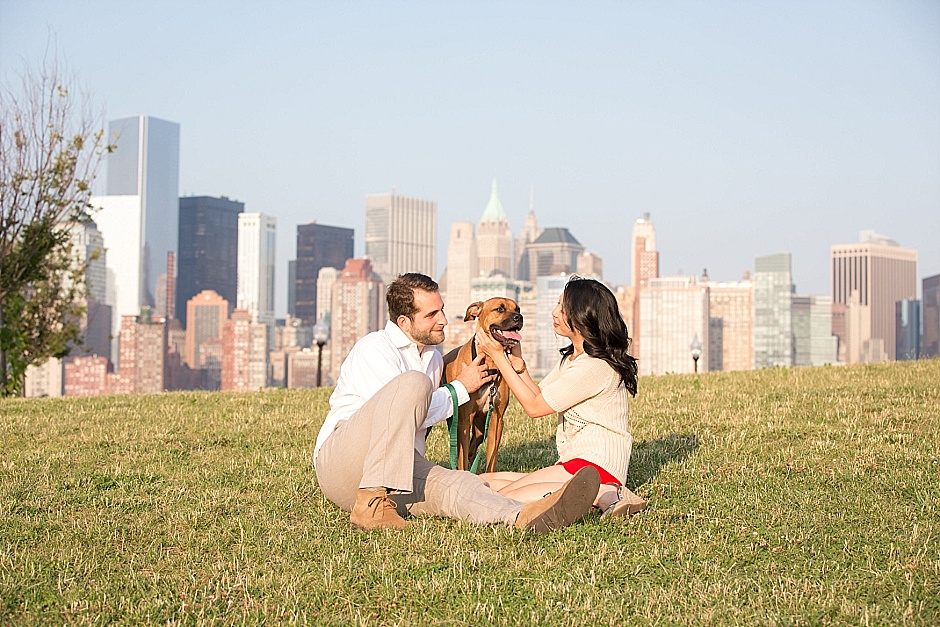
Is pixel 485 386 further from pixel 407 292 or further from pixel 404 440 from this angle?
pixel 404 440

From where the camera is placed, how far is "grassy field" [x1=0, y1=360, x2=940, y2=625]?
3.88 meters

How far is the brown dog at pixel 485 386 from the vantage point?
18.9 ft

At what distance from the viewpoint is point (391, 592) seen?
4062mm

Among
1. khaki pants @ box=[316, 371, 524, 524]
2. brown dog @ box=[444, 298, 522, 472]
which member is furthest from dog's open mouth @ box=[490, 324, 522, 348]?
khaki pants @ box=[316, 371, 524, 524]

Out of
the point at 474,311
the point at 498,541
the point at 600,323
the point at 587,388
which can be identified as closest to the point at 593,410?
the point at 587,388

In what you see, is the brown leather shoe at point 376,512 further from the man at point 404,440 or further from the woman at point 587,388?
the woman at point 587,388

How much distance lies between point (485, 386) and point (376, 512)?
Result: 1.23 metres

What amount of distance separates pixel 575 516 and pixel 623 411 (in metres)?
0.94

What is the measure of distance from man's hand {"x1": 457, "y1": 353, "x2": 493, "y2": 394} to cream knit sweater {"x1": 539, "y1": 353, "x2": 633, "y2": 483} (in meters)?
0.36

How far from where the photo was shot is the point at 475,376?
5.70 meters

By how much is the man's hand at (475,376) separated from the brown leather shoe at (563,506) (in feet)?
3.10

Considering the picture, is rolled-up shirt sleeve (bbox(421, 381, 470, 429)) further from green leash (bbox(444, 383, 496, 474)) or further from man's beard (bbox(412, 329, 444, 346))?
man's beard (bbox(412, 329, 444, 346))

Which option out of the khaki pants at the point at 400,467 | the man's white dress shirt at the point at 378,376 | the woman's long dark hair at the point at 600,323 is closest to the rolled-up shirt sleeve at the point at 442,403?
the man's white dress shirt at the point at 378,376

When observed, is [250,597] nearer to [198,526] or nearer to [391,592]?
[391,592]
